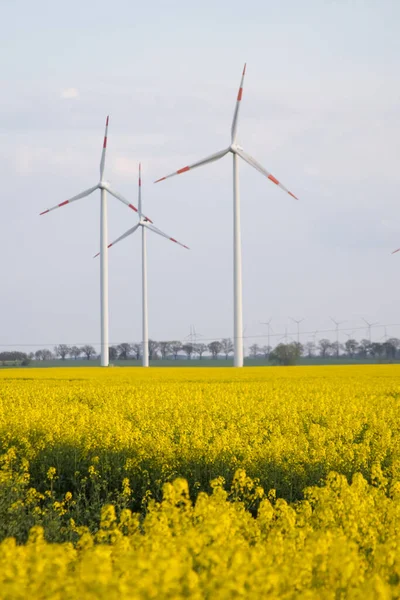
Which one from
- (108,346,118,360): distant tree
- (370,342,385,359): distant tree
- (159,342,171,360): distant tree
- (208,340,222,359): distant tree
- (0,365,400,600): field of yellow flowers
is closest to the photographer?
(0,365,400,600): field of yellow flowers

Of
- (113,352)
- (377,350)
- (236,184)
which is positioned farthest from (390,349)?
(236,184)

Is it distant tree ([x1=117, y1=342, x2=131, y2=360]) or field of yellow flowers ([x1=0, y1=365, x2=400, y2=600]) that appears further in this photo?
distant tree ([x1=117, y1=342, x2=131, y2=360])

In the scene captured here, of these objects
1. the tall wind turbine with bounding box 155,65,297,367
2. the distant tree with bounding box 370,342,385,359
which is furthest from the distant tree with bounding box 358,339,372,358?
the tall wind turbine with bounding box 155,65,297,367

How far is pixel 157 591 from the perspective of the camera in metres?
4.31

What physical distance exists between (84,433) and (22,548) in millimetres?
9980

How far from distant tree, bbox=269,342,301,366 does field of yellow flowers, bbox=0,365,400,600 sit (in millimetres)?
95397

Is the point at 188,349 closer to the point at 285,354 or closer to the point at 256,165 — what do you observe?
the point at 285,354

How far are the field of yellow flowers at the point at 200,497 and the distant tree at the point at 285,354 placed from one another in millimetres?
95397

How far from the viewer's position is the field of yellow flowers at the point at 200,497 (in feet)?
15.4

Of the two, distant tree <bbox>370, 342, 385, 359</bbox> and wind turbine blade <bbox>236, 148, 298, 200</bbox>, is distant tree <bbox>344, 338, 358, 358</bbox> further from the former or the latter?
wind turbine blade <bbox>236, 148, 298, 200</bbox>

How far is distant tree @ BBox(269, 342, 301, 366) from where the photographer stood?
4815 inches

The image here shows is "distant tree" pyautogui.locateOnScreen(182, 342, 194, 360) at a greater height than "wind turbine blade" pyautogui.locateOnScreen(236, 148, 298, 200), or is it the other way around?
"wind turbine blade" pyautogui.locateOnScreen(236, 148, 298, 200)

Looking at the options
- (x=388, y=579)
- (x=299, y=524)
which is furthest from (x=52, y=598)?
(x=299, y=524)

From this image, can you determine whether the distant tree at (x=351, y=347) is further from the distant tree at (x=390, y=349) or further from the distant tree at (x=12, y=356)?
the distant tree at (x=12, y=356)
